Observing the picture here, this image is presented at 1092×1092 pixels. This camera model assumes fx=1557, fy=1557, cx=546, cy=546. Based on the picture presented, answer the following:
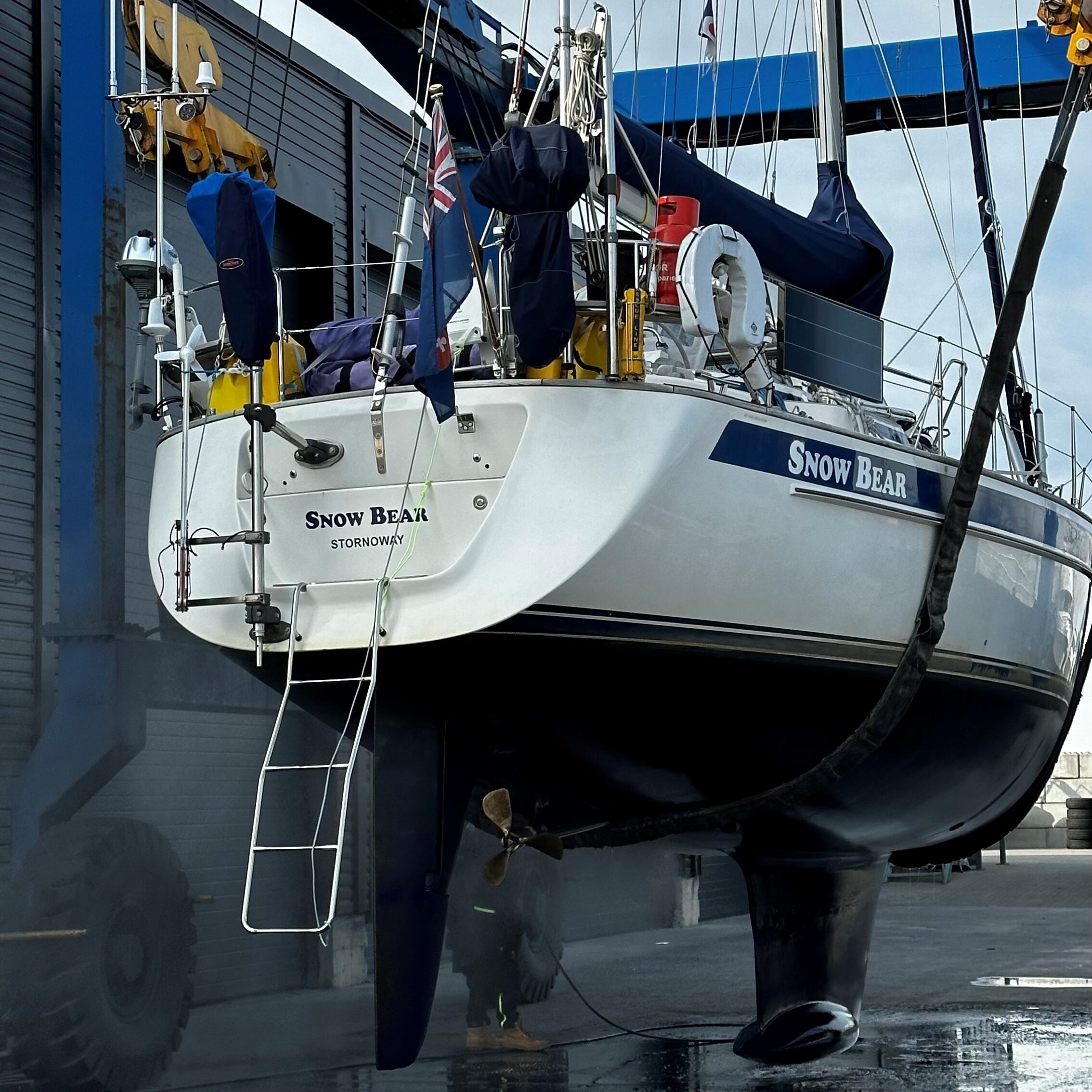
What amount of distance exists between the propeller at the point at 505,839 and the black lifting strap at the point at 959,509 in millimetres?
895

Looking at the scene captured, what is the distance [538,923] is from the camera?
27.8 feet

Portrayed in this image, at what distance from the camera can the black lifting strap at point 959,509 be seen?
5.42 m

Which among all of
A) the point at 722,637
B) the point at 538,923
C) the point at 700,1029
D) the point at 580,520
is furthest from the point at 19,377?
the point at 700,1029

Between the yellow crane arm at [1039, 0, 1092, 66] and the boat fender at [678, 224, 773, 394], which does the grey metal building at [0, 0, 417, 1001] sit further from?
the yellow crane arm at [1039, 0, 1092, 66]

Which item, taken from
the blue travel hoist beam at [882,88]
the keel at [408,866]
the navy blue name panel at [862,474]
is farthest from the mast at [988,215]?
the blue travel hoist beam at [882,88]

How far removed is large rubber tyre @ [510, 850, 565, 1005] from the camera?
8.18 m

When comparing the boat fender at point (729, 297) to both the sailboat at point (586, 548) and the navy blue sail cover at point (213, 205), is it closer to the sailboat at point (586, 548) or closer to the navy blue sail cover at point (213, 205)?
the sailboat at point (586, 548)

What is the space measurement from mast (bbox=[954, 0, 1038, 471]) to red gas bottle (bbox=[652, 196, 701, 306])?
8.19ft

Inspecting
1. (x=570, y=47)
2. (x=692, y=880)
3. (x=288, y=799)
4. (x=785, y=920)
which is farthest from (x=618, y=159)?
(x=692, y=880)

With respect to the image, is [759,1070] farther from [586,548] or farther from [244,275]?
[244,275]

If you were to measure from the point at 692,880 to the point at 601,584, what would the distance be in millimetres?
10747

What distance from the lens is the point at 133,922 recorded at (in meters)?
6.42

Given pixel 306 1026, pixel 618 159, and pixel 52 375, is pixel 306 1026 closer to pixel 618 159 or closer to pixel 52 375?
pixel 52 375

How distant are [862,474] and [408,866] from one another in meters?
2.12
